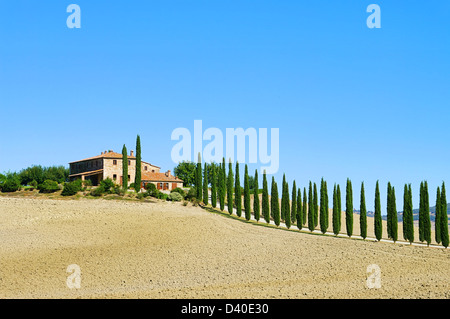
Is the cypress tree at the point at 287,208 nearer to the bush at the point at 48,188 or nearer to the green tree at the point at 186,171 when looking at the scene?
the bush at the point at 48,188

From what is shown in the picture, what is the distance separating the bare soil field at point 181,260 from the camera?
2220cm

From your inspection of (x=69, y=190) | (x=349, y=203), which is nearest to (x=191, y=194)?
(x=69, y=190)

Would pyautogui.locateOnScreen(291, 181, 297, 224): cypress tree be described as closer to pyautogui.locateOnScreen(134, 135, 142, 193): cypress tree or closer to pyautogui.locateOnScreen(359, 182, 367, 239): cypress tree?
pyautogui.locateOnScreen(359, 182, 367, 239): cypress tree

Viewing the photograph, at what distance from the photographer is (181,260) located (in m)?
29.4

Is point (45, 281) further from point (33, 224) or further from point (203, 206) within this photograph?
point (203, 206)

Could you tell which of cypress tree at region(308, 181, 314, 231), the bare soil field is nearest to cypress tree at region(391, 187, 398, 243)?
cypress tree at region(308, 181, 314, 231)

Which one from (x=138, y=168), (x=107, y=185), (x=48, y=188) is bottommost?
(x=48, y=188)

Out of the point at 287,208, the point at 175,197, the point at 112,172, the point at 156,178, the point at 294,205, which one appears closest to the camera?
the point at 287,208

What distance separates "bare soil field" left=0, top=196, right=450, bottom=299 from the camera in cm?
2220

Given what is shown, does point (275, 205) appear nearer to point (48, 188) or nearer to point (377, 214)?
point (377, 214)

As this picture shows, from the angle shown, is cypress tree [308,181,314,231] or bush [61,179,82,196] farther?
bush [61,179,82,196]

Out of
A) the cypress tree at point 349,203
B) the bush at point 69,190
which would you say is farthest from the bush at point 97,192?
the cypress tree at point 349,203

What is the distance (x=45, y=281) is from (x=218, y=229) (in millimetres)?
18488
